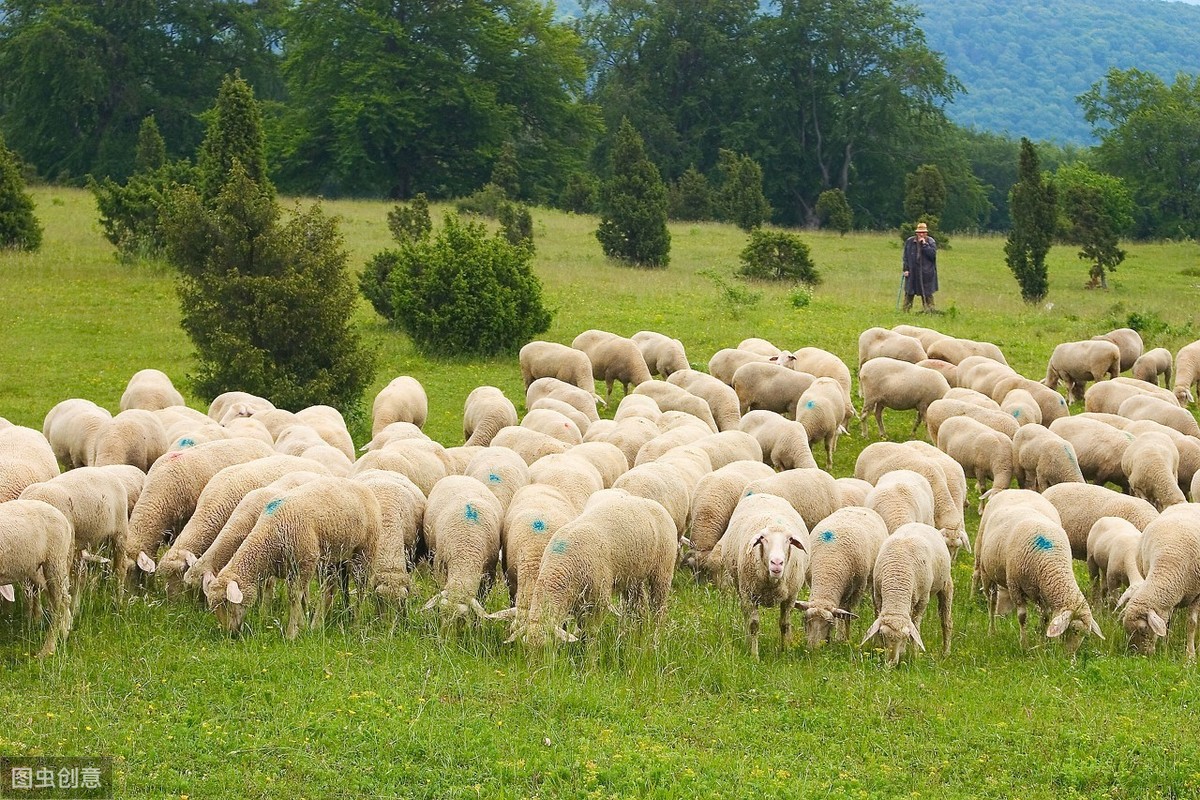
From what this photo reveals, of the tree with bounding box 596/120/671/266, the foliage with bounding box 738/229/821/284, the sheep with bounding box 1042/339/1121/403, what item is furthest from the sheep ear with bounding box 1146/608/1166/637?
the tree with bounding box 596/120/671/266

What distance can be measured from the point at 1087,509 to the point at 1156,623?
Result: 240cm

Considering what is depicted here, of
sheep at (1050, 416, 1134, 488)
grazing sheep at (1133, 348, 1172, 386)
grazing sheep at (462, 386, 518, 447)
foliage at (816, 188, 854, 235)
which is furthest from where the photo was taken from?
foliage at (816, 188, 854, 235)

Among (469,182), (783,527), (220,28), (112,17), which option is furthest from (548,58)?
(783,527)

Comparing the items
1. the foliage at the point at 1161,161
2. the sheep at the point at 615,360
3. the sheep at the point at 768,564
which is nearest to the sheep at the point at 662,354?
the sheep at the point at 615,360

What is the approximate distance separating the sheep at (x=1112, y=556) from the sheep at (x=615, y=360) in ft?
29.7

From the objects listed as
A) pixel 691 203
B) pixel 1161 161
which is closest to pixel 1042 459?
pixel 691 203

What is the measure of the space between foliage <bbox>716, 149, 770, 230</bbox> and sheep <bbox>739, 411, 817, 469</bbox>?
29.6 m

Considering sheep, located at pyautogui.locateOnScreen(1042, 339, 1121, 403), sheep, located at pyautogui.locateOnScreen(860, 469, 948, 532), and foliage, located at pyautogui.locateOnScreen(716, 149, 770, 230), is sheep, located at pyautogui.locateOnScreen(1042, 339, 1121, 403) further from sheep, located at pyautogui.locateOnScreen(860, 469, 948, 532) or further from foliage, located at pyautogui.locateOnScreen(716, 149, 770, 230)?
foliage, located at pyautogui.locateOnScreen(716, 149, 770, 230)

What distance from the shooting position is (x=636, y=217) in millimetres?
33188

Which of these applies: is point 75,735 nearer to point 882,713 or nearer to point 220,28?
point 882,713

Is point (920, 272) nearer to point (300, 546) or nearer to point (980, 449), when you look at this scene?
point (980, 449)

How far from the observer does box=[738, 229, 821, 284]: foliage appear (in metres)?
31.3

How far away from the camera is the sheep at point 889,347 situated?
65.8 feet

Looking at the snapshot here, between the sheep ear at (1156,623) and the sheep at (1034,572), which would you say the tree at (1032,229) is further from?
the sheep ear at (1156,623)
